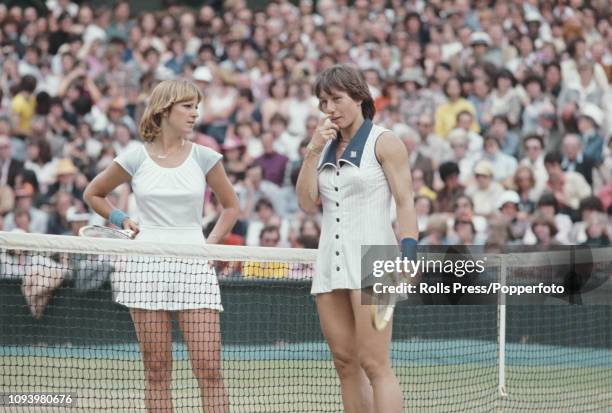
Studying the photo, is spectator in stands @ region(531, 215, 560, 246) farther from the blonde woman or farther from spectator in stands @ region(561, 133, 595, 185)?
the blonde woman

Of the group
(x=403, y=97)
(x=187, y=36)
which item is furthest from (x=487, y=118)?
(x=187, y=36)

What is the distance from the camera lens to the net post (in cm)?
913

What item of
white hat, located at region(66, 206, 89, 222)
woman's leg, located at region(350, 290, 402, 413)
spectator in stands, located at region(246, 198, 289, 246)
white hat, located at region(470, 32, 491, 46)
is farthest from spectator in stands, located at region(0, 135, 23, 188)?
woman's leg, located at region(350, 290, 402, 413)

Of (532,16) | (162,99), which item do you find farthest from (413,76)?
(162,99)

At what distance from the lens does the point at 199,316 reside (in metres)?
7.14

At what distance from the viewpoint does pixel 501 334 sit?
9148 mm

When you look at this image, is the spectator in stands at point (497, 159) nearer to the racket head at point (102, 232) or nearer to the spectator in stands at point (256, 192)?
the spectator in stands at point (256, 192)

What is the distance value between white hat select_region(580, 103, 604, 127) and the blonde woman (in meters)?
9.87

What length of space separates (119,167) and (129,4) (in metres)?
15.8

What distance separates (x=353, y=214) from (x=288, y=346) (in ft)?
7.84

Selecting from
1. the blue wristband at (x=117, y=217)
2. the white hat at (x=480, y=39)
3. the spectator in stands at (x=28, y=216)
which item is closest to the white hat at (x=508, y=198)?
the white hat at (x=480, y=39)

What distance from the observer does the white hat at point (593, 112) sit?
54.8ft

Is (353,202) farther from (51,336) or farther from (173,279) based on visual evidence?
(51,336)

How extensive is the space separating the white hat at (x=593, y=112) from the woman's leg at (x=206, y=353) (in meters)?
10.4
